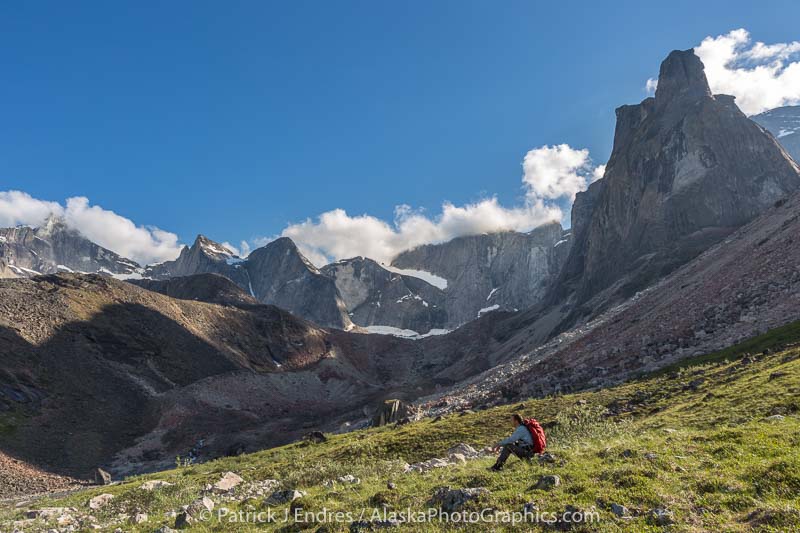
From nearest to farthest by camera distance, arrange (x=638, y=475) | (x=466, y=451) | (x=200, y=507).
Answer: (x=638, y=475) < (x=200, y=507) < (x=466, y=451)

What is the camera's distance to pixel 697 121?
132500mm

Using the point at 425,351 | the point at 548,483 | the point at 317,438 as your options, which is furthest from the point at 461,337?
the point at 548,483

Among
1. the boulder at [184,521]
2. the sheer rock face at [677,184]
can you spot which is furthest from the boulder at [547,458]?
the sheer rock face at [677,184]

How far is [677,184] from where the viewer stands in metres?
129

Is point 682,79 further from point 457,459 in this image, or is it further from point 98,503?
point 98,503

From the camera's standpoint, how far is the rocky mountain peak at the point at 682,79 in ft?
481

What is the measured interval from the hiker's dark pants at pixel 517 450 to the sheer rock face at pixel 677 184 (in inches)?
3808

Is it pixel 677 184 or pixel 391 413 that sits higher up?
pixel 677 184

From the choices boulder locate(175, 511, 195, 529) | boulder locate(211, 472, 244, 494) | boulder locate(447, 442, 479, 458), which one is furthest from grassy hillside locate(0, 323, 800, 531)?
boulder locate(447, 442, 479, 458)

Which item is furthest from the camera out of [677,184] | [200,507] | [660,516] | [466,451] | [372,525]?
[677,184]

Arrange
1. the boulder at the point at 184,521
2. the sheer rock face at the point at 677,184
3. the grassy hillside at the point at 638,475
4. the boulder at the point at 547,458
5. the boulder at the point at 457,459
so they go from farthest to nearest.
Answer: the sheer rock face at the point at 677,184
the boulder at the point at 457,459
the boulder at the point at 547,458
the boulder at the point at 184,521
the grassy hillside at the point at 638,475

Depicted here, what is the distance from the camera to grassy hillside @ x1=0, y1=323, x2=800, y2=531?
9.66 m

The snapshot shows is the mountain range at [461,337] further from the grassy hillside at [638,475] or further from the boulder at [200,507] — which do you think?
the boulder at [200,507]

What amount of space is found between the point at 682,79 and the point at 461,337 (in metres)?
121
